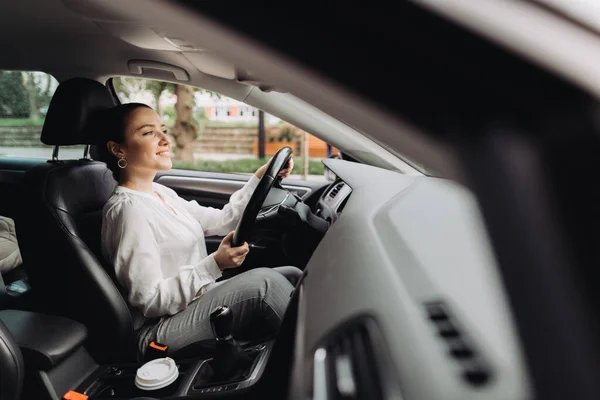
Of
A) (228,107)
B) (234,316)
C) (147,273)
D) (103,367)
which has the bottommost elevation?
(103,367)

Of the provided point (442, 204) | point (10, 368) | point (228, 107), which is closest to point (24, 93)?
point (228, 107)

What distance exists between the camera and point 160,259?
1639 mm

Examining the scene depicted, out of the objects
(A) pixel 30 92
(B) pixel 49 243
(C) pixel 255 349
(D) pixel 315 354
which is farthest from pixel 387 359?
(A) pixel 30 92

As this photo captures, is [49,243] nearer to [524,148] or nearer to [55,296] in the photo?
[55,296]

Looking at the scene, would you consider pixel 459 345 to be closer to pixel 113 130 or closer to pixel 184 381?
pixel 184 381

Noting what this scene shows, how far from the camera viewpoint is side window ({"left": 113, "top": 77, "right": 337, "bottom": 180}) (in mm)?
3062

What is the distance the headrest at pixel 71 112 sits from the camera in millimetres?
1822

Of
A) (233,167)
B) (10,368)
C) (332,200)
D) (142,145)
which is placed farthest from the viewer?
(233,167)

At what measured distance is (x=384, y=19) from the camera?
1.37 ft

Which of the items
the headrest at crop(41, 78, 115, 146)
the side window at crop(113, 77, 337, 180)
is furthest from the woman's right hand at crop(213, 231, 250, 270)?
the side window at crop(113, 77, 337, 180)

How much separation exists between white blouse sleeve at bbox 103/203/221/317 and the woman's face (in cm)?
23

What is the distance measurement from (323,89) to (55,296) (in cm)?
148

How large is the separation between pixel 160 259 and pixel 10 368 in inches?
20.3

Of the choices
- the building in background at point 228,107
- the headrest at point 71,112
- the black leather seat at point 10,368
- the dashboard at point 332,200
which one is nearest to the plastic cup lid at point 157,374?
the black leather seat at point 10,368
